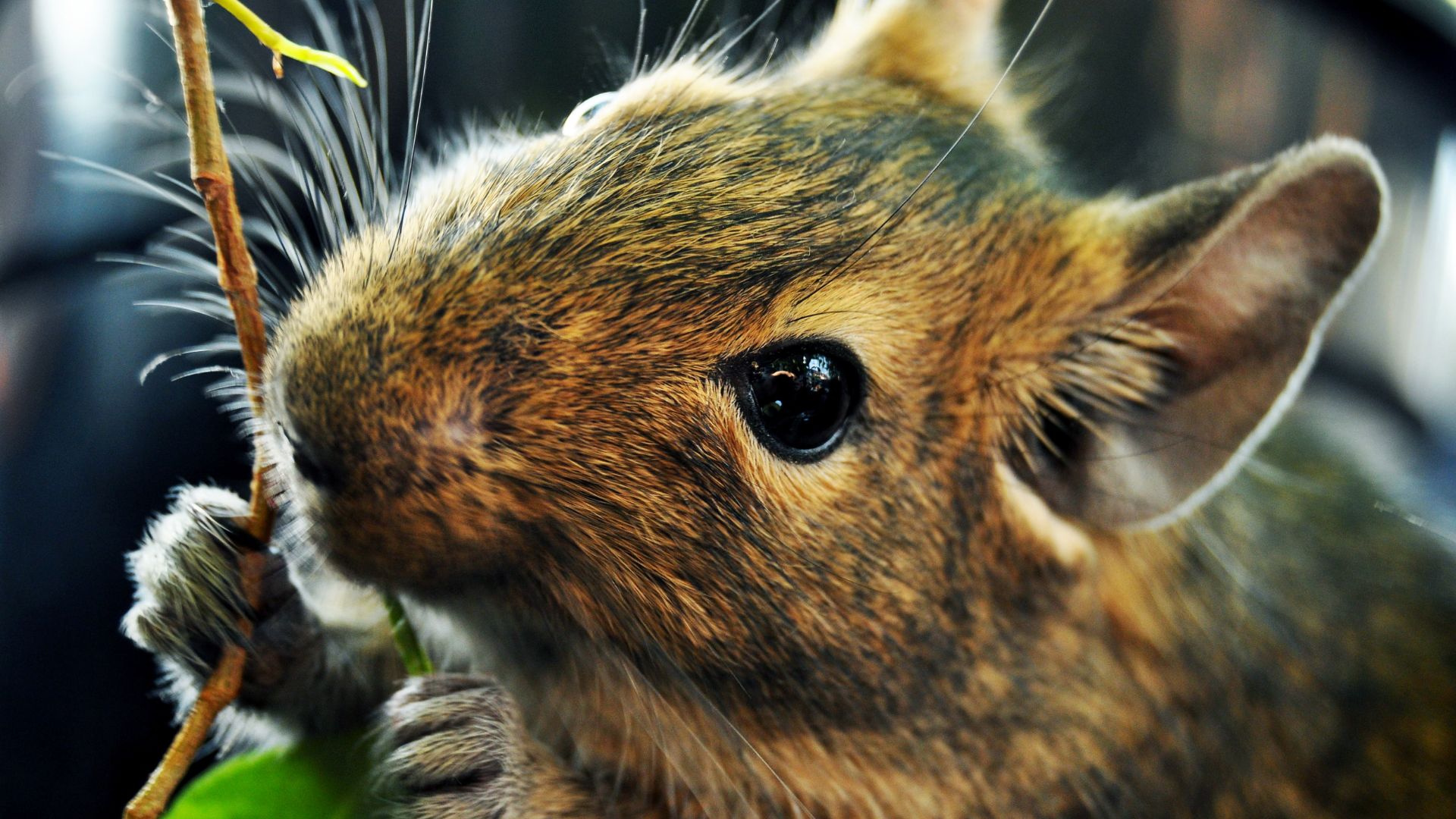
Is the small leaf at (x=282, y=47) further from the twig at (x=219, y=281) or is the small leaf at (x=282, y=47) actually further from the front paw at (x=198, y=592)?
the front paw at (x=198, y=592)

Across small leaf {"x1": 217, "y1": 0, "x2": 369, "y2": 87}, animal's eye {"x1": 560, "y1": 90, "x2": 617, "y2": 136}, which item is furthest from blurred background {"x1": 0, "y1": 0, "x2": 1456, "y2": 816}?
small leaf {"x1": 217, "y1": 0, "x2": 369, "y2": 87}

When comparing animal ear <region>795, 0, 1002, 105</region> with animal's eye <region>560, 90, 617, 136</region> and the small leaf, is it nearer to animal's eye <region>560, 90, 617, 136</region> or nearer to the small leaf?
animal's eye <region>560, 90, 617, 136</region>

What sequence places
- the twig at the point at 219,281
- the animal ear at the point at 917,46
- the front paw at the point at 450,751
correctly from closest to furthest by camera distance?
the twig at the point at 219,281, the front paw at the point at 450,751, the animal ear at the point at 917,46

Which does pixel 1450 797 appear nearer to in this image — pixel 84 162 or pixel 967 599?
pixel 967 599

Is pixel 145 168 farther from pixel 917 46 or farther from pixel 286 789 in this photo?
pixel 917 46

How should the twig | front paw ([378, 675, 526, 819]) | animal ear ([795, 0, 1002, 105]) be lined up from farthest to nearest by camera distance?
animal ear ([795, 0, 1002, 105])
front paw ([378, 675, 526, 819])
the twig

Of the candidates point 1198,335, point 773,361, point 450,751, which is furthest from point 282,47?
point 1198,335

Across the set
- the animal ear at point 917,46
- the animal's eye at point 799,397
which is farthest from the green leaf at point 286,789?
the animal ear at point 917,46
